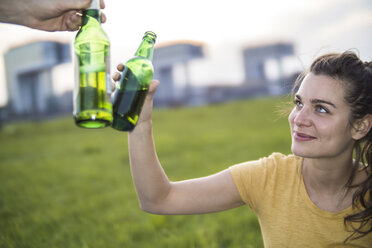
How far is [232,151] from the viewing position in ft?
20.6

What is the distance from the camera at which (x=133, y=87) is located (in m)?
1.17

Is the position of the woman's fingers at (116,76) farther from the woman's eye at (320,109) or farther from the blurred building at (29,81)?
the blurred building at (29,81)

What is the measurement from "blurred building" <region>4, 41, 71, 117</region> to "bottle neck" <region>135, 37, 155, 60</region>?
2236 centimetres

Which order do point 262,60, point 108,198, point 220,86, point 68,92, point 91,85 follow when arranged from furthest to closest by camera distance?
point 262,60 < point 220,86 < point 68,92 < point 108,198 < point 91,85

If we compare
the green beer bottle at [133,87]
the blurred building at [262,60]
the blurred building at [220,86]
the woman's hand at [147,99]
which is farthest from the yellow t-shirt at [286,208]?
the blurred building at [262,60]

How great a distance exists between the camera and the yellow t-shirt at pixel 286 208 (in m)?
1.53

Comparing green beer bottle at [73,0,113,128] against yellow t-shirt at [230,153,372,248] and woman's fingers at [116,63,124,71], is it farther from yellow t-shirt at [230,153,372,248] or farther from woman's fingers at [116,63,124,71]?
yellow t-shirt at [230,153,372,248]

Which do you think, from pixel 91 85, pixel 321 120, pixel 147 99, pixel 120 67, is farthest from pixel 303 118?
pixel 91 85

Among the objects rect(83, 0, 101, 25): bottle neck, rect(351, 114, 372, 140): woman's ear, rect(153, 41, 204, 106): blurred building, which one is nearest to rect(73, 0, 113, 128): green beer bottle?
rect(83, 0, 101, 25): bottle neck

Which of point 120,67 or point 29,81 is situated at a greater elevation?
point 120,67

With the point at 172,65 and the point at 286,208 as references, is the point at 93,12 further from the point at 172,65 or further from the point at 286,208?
the point at 172,65

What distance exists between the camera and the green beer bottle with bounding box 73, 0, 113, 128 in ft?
3.27

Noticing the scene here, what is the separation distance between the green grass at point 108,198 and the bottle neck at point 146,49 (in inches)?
54.2

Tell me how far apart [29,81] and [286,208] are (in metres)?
27.8
